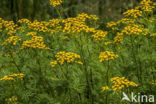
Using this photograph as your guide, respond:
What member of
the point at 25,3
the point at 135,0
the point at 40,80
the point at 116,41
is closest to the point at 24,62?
the point at 40,80

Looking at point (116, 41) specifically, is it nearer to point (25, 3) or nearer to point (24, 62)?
point (24, 62)

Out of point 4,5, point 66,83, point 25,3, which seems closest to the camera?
point 66,83

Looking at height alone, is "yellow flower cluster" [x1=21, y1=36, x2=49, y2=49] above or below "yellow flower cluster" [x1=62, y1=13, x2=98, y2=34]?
below

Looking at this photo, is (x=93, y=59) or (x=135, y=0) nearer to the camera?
(x=93, y=59)

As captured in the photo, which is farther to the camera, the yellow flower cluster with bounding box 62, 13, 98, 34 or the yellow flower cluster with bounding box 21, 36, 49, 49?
the yellow flower cluster with bounding box 62, 13, 98, 34

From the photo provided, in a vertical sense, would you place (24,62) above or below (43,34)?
below

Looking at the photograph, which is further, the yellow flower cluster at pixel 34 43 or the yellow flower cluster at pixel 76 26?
the yellow flower cluster at pixel 76 26

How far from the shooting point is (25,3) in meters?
9.66

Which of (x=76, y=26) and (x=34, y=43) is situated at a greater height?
(x=76, y=26)

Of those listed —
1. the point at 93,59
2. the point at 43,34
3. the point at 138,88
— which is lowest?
the point at 138,88

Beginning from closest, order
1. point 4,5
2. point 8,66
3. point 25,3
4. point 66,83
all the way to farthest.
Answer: point 66,83, point 8,66, point 25,3, point 4,5

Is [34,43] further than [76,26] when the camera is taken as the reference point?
No

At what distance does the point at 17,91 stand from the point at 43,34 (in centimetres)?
137

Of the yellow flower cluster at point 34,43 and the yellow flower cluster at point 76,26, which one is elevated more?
the yellow flower cluster at point 76,26
